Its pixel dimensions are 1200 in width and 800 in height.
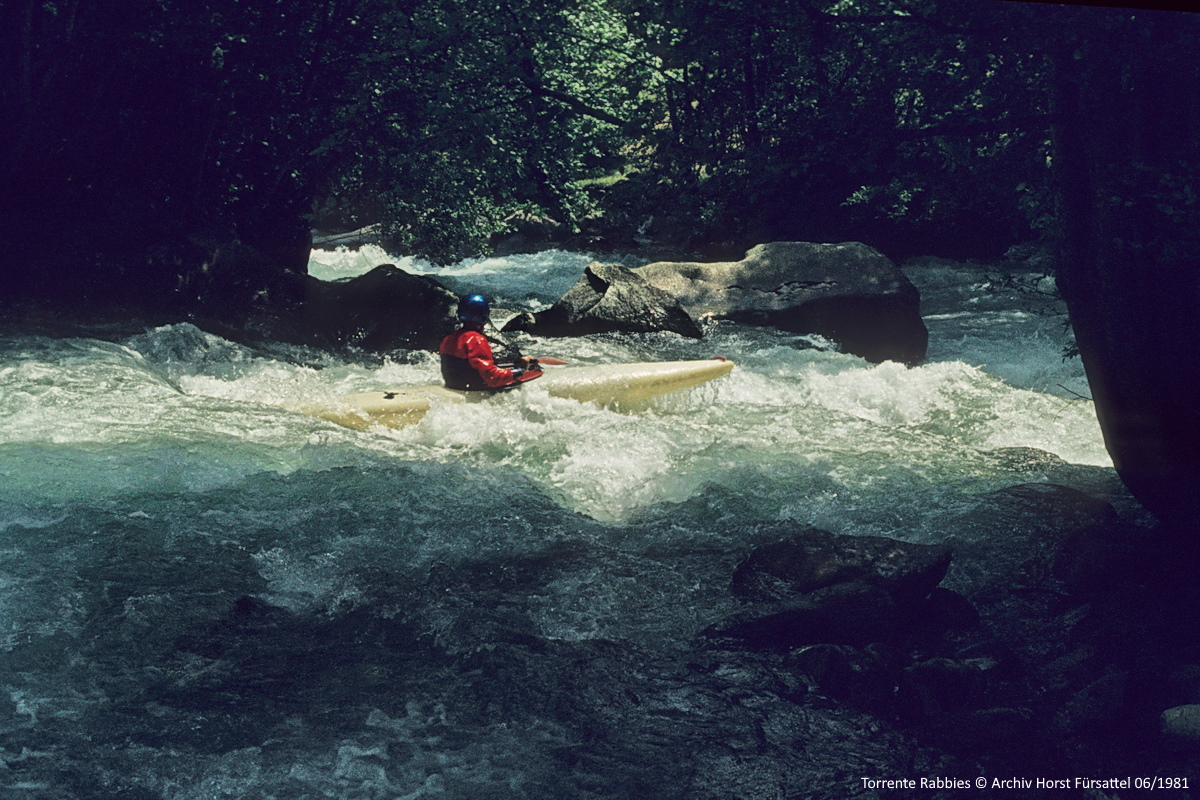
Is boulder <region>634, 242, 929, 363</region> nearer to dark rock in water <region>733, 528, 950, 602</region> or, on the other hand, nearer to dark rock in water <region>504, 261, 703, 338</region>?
dark rock in water <region>504, 261, 703, 338</region>

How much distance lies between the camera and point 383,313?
10.1 metres

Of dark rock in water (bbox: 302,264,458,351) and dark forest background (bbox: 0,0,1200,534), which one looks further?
dark rock in water (bbox: 302,264,458,351)

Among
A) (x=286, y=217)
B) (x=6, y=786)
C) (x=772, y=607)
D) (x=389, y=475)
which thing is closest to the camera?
(x=6, y=786)

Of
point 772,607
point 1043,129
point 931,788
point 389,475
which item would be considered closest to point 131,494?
Answer: point 389,475

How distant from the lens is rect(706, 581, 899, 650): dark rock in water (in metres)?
4.33

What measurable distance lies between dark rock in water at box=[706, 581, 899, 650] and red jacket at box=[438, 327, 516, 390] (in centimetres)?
321

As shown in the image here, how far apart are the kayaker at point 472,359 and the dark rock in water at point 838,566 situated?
9.46 ft

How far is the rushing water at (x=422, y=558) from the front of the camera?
3.61m

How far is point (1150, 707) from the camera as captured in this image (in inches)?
153

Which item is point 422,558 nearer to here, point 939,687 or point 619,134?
point 939,687

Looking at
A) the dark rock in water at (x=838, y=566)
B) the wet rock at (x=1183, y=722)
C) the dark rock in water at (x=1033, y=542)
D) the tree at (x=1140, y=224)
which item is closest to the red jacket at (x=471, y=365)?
the dark rock in water at (x=838, y=566)

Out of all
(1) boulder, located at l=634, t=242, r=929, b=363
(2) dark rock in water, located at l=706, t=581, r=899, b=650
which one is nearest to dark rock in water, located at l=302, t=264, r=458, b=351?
(1) boulder, located at l=634, t=242, r=929, b=363

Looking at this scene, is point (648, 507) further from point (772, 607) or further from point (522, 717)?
point (522, 717)

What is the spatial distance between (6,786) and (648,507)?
10.4ft
